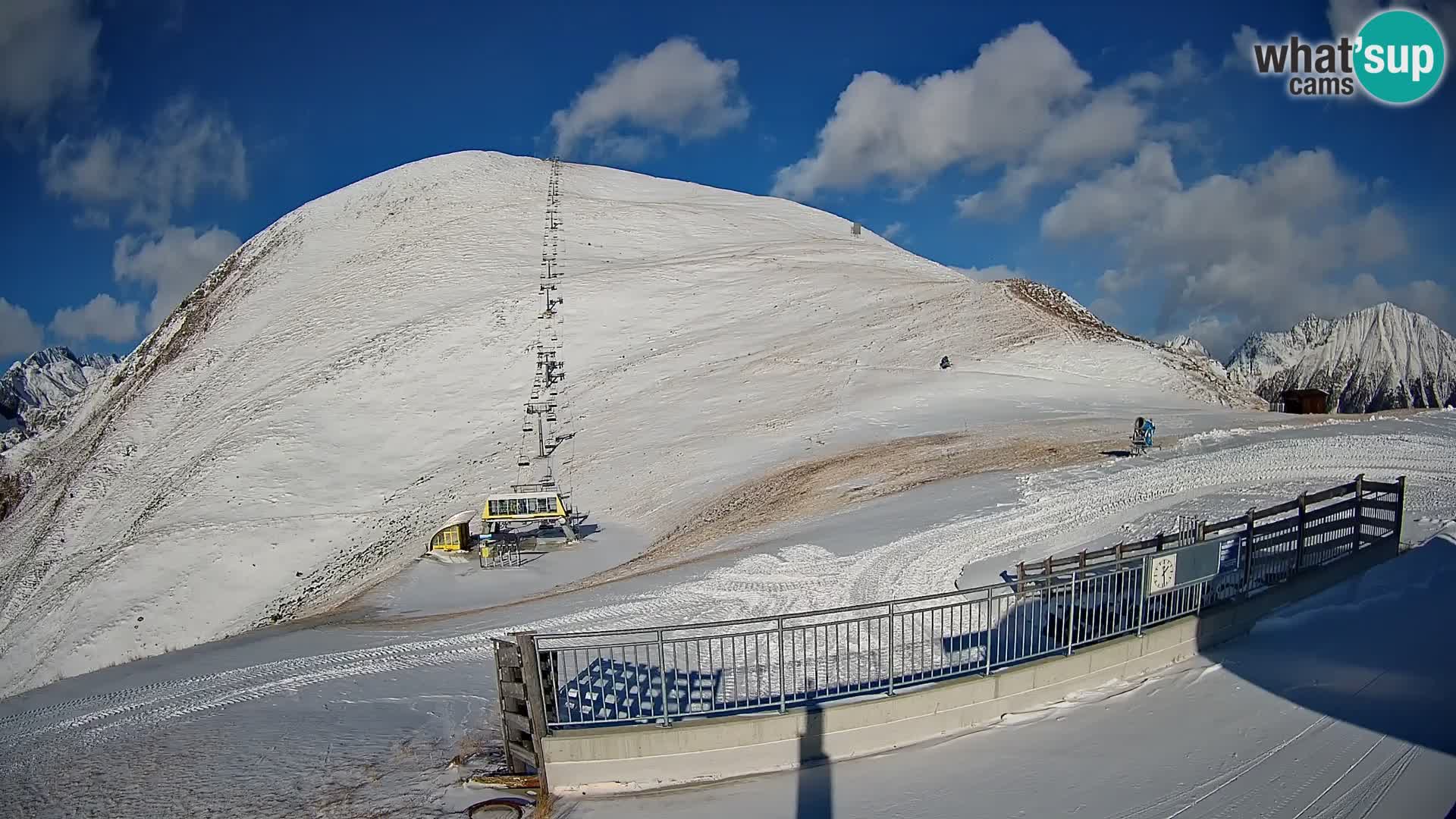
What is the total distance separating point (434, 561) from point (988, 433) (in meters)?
19.1

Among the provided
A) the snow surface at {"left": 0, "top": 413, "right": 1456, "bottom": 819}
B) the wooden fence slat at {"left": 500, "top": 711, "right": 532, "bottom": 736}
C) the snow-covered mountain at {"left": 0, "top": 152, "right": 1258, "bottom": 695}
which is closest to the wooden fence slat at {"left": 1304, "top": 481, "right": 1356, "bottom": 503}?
the snow surface at {"left": 0, "top": 413, "right": 1456, "bottom": 819}

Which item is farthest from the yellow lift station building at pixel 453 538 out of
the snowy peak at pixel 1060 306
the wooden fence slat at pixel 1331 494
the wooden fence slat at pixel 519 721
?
the snowy peak at pixel 1060 306

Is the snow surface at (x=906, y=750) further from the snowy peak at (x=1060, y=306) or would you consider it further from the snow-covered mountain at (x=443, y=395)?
the snowy peak at (x=1060, y=306)

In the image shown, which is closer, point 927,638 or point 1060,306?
point 927,638

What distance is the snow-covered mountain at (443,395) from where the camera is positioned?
31.0 metres

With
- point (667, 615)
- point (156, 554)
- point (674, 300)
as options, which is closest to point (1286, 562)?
point (667, 615)

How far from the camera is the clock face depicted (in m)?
10.5

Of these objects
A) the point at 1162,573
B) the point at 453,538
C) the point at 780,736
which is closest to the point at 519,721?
the point at 780,736

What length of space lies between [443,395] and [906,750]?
37.7 metres

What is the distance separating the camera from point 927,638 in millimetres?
13734

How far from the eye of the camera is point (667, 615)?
1664 centimetres

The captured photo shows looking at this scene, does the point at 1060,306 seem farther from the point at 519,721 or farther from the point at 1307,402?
the point at 519,721

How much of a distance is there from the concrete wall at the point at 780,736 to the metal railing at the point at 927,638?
0.25m

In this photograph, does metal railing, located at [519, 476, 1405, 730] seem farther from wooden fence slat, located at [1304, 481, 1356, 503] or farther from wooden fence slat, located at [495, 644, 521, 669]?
wooden fence slat, located at [495, 644, 521, 669]
